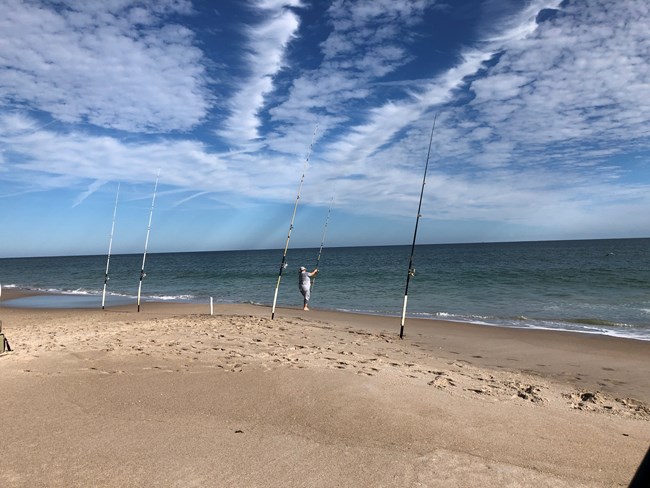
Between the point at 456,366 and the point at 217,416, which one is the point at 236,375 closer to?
the point at 217,416

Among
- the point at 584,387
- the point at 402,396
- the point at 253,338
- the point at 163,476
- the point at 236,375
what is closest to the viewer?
the point at 163,476

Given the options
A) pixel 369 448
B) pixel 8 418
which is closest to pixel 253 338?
pixel 8 418

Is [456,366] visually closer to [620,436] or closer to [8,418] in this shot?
[620,436]

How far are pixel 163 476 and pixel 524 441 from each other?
341 centimetres

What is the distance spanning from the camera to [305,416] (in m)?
4.83

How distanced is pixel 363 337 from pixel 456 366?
324 cm

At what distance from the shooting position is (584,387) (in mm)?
7340

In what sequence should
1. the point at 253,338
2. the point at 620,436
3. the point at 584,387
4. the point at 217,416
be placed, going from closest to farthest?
1. the point at 620,436
2. the point at 217,416
3. the point at 584,387
4. the point at 253,338

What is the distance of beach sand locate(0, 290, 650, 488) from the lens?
142 inches

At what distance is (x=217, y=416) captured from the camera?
4824 millimetres

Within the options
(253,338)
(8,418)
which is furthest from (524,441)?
(253,338)

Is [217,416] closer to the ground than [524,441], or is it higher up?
closer to the ground

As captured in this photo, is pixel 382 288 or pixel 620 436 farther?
pixel 382 288

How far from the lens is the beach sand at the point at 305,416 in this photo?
11.8 feet
